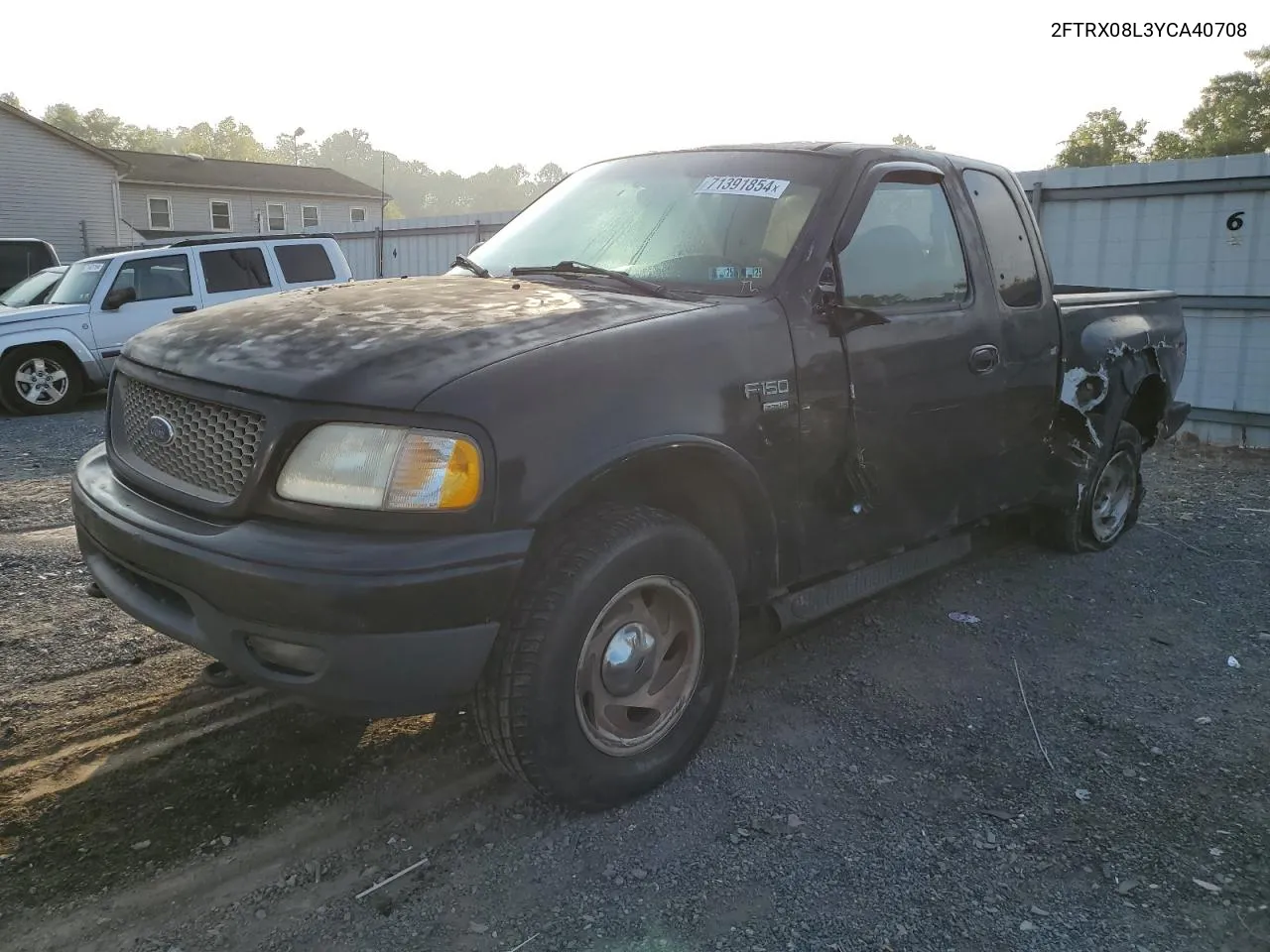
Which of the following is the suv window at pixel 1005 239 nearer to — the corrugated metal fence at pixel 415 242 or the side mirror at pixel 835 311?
the side mirror at pixel 835 311

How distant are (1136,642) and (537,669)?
3055 mm

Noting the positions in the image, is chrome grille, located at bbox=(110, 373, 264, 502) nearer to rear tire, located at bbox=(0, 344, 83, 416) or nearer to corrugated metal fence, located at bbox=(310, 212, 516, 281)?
rear tire, located at bbox=(0, 344, 83, 416)

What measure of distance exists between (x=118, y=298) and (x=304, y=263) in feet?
6.97

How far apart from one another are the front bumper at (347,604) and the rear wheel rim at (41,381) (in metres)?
10.2

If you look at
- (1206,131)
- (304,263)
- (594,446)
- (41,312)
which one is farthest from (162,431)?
(1206,131)

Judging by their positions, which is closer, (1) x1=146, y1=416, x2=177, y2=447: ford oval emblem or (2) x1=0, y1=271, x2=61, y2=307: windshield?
(1) x1=146, y1=416, x2=177, y2=447: ford oval emblem

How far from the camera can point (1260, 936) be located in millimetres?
2432

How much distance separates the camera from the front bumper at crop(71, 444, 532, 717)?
2.33 meters

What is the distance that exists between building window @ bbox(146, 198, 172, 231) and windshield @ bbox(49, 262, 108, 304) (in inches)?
1154

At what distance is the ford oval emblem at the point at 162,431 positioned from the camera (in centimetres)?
282

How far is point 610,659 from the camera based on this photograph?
9.36ft

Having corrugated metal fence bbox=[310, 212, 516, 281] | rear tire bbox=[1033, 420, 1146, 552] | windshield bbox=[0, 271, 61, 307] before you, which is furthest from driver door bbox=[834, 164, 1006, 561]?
windshield bbox=[0, 271, 61, 307]

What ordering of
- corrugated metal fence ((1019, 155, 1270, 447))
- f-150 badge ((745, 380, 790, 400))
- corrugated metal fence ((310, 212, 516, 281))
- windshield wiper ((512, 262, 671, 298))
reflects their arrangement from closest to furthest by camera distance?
f-150 badge ((745, 380, 790, 400)) < windshield wiper ((512, 262, 671, 298)) < corrugated metal fence ((1019, 155, 1270, 447)) < corrugated metal fence ((310, 212, 516, 281))

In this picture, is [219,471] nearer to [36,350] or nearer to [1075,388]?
[1075,388]
